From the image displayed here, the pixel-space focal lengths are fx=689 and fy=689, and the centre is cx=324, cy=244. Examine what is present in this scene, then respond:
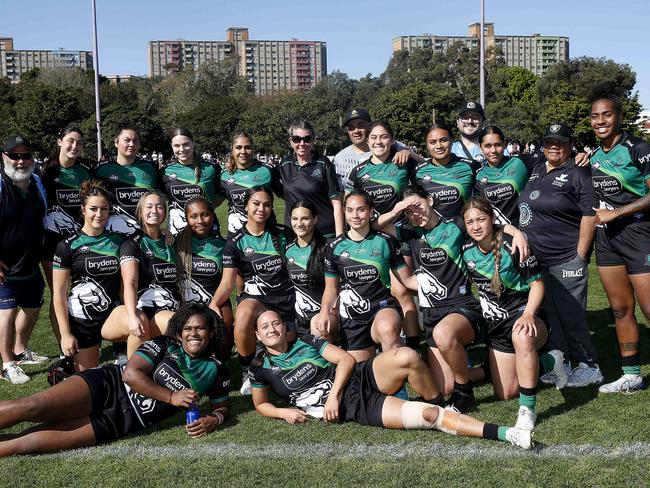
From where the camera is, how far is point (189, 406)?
434 cm

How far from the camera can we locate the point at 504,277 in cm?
478

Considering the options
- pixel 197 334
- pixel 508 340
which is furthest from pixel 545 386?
pixel 197 334

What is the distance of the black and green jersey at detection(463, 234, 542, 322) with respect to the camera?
15.6 ft

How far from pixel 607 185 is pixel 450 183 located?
4.00 ft

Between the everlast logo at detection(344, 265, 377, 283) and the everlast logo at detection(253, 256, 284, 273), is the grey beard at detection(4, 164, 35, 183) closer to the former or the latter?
the everlast logo at detection(253, 256, 284, 273)

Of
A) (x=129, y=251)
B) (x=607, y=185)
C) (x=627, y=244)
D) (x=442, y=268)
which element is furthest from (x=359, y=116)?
(x=627, y=244)

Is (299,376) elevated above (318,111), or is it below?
below

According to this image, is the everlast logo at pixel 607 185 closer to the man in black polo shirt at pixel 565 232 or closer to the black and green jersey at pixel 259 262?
the man in black polo shirt at pixel 565 232

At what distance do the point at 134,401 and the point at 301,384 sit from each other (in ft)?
3.53

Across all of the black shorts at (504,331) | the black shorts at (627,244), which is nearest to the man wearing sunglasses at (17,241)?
the black shorts at (504,331)

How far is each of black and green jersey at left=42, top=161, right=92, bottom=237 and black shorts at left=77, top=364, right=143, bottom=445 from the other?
2.18 meters

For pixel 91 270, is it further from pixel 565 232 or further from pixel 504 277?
pixel 565 232

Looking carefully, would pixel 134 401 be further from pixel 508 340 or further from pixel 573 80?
pixel 573 80

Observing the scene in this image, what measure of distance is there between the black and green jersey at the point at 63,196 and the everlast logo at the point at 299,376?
273cm
